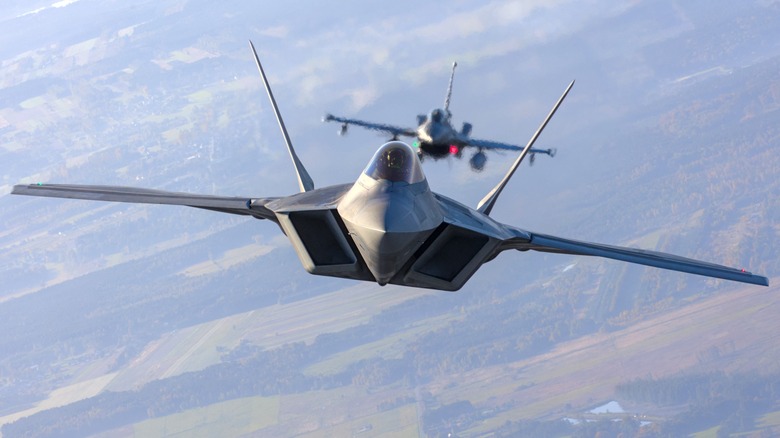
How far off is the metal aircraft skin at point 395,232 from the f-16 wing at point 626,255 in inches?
0.7

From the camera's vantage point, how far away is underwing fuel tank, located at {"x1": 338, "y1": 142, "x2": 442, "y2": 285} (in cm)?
1600

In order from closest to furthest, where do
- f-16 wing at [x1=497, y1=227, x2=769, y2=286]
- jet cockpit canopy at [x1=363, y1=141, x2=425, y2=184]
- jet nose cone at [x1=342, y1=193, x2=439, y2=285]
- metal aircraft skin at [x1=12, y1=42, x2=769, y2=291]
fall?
jet nose cone at [x1=342, y1=193, x2=439, y2=285] → metal aircraft skin at [x1=12, y1=42, x2=769, y2=291] → jet cockpit canopy at [x1=363, y1=141, x2=425, y2=184] → f-16 wing at [x1=497, y1=227, x2=769, y2=286]

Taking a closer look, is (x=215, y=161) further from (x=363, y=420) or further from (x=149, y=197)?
(x=149, y=197)

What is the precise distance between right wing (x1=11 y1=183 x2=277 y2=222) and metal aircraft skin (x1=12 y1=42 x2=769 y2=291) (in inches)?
1.5

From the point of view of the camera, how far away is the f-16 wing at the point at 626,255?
18.3 metres

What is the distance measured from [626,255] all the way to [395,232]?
4.99 meters

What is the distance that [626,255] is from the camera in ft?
61.4

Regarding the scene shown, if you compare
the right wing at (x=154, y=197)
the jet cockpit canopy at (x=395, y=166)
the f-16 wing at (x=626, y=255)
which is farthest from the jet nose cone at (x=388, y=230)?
the right wing at (x=154, y=197)

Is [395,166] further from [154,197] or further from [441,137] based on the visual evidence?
[441,137]

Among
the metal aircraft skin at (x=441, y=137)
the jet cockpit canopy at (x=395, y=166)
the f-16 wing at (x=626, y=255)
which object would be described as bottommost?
the metal aircraft skin at (x=441, y=137)

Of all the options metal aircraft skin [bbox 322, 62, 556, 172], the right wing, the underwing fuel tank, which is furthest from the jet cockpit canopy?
metal aircraft skin [bbox 322, 62, 556, 172]

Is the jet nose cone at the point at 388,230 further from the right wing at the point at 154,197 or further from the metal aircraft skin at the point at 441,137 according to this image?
the metal aircraft skin at the point at 441,137

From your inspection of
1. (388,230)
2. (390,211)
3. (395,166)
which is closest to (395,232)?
(388,230)

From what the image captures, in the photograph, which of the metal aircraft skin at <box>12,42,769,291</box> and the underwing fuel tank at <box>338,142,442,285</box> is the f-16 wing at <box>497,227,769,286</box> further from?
the underwing fuel tank at <box>338,142,442,285</box>
